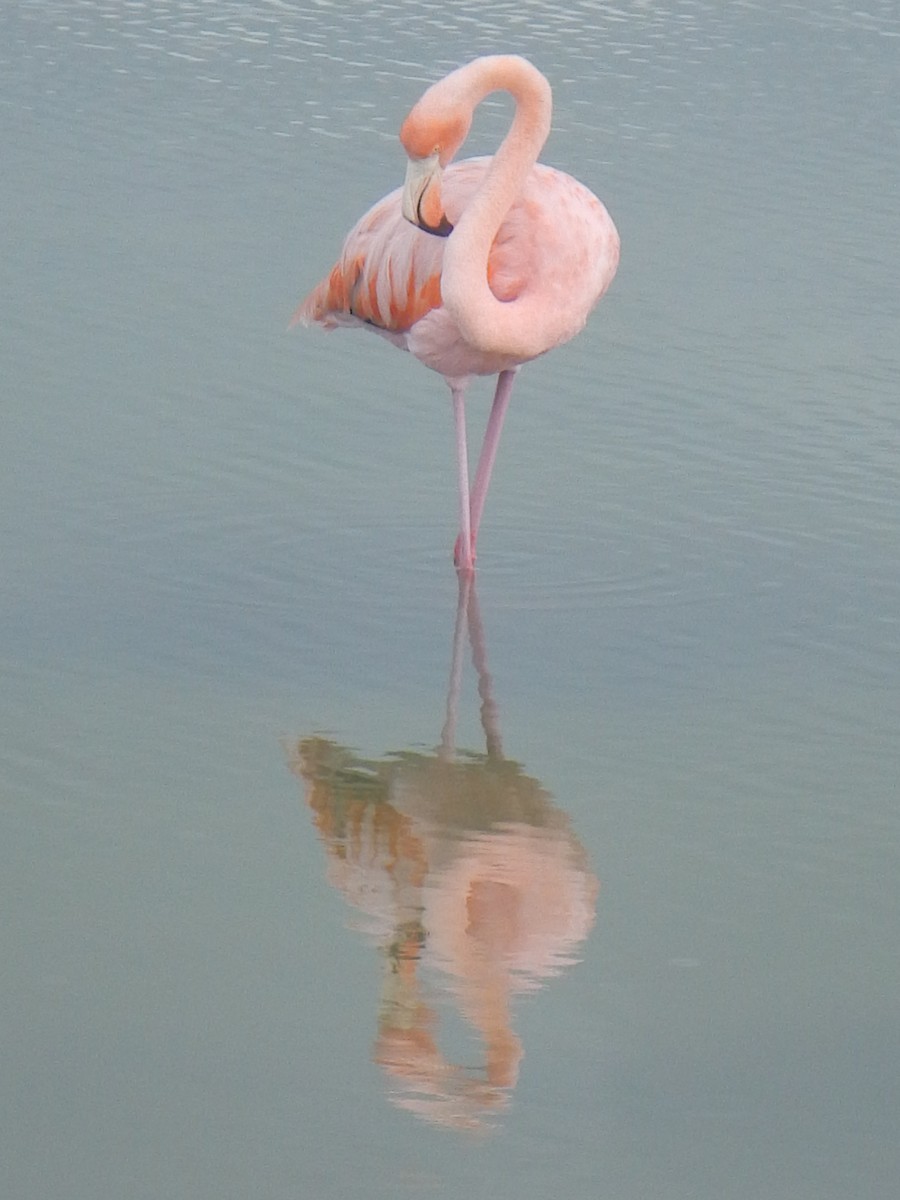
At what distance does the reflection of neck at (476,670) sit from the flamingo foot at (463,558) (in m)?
0.02

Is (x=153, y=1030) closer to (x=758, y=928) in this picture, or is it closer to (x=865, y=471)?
(x=758, y=928)

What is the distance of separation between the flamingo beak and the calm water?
0.88 m

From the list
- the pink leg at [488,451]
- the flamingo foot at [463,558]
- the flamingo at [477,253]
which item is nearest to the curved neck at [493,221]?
the flamingo at [477,253]

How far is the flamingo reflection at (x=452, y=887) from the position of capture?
3.55 m

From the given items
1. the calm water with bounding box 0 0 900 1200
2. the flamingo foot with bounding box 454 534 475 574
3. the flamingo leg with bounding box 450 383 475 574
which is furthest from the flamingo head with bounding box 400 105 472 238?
the calm water with bounding box 0 0 900 1200

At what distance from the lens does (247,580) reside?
18.5 ft

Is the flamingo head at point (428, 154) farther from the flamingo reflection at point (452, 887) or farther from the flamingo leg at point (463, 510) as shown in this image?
the flamingo reflection at point (452, 887)

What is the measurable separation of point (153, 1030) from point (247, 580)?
2179 mm

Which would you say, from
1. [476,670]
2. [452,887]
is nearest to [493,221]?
[476,670]

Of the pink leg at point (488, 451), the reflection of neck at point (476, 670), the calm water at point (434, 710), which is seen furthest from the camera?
the pink leg at point (488, 451)

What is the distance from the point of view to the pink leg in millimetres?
5883

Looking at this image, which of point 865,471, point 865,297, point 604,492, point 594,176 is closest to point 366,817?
point 604,492

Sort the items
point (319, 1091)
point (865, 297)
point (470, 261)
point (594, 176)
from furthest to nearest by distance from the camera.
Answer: point (594, 176), point (865, 297), point (470, 261), point (319, 1091)

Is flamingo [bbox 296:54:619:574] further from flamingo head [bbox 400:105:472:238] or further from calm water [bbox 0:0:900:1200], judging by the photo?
calm water [bbox 0:0:900:1200]
